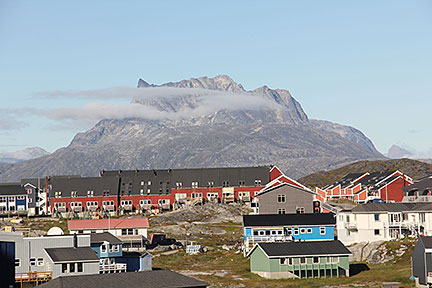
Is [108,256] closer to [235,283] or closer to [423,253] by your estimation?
[235,283]

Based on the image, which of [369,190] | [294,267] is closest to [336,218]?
[294,267]

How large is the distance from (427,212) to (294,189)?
2716cm

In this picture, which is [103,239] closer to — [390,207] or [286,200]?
[390,207]

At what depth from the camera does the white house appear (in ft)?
341

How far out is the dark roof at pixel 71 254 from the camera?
79812mm

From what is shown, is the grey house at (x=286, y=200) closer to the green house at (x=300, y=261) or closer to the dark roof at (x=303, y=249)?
the dark roof at (x=303, y=249)

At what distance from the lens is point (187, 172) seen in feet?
607

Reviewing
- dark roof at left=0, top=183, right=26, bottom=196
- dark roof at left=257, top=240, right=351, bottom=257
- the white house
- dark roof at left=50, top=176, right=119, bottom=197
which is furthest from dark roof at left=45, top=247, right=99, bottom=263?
dark roof at left=0, top=183, right=26, bottom=196

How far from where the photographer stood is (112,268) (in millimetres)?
86375

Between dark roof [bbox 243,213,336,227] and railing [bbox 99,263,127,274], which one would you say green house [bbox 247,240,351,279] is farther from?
railing [bbox 99,263,127,274]

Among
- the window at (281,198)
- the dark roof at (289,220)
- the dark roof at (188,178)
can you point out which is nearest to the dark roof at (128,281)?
the dark roof at (289,220)

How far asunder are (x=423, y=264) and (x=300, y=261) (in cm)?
1604

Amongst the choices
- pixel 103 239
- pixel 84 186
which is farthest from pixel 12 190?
pixel 103 239

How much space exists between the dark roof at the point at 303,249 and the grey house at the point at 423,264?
471 inches
